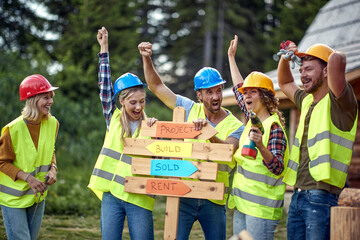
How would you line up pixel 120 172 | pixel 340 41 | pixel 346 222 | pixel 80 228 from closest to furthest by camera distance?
pixel 346 222 → pixel 120 172 → pixel 80 228 → pixel 340 41

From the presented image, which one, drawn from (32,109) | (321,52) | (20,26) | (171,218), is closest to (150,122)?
(171,218)

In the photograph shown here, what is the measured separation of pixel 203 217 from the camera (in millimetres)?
4555

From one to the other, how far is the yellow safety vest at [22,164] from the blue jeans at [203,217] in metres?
1.37

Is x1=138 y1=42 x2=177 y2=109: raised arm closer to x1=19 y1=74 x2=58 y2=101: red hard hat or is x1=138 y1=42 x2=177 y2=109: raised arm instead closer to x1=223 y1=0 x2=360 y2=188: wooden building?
x1=19 y1=74 x2=58 y2=101: red hard hat

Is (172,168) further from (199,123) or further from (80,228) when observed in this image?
(80,228)

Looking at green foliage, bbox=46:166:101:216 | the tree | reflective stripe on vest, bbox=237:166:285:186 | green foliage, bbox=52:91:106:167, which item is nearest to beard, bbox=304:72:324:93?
reflective stripe on vest, bbox=237:166:285:186

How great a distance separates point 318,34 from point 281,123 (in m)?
9.98

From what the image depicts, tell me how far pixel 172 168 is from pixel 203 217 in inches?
21.0

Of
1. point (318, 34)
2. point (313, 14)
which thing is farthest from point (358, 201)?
point (313, 14)

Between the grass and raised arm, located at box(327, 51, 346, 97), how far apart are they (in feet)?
15.3

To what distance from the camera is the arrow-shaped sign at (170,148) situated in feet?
14.6

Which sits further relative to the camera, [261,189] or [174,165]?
[174,165]

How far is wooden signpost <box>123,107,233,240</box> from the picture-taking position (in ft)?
14.2

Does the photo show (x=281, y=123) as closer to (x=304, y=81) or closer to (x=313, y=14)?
(x=304, y=81)
